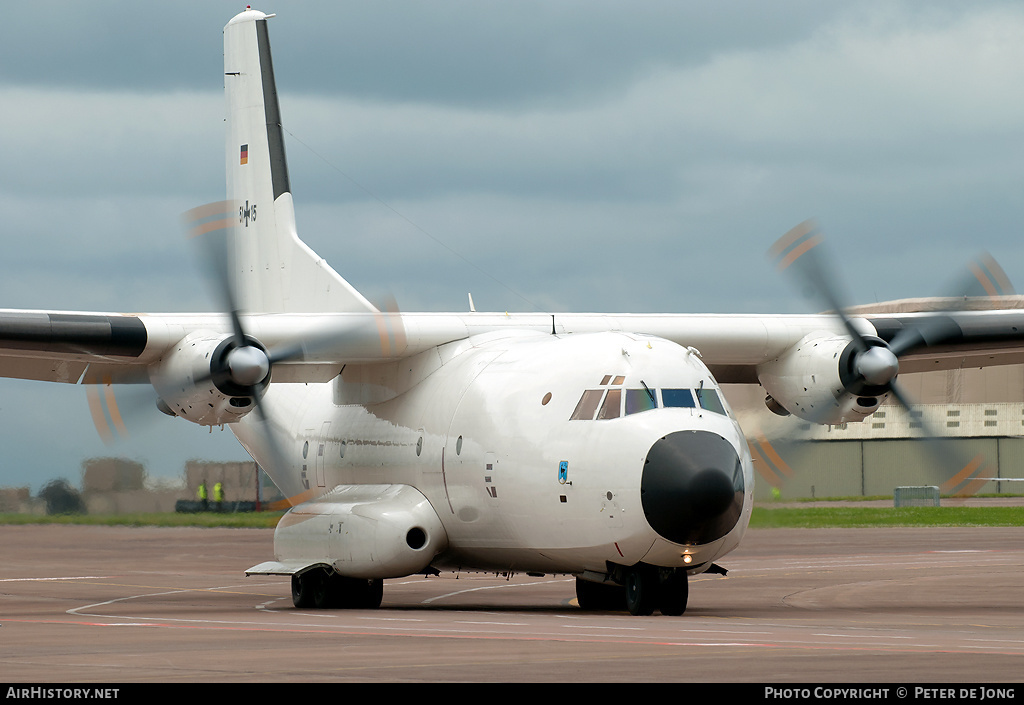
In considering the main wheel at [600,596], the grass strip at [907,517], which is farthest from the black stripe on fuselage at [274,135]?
the grass strip at [907,517]

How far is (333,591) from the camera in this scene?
1878 cm

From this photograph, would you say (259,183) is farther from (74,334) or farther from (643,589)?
(643,589)

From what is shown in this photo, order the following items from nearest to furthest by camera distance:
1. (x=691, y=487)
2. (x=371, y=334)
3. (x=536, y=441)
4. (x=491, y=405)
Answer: (x=691, y=487), (x=536, y=441), (x=491, y=405), (x=371, y=334)

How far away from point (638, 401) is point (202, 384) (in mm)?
5385

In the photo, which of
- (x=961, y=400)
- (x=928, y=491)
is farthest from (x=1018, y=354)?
(x=961, y=400)

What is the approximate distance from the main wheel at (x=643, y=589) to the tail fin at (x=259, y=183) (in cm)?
888

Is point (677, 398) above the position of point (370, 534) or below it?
above

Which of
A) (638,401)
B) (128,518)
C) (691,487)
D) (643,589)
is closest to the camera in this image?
(691,487)

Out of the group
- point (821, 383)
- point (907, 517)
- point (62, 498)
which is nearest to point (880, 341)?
point (821, 383)

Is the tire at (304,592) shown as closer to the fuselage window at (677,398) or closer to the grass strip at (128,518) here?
the fuselage window at (677,398)

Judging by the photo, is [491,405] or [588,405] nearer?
[588,405]

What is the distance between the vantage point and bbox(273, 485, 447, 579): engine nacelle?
17.8m

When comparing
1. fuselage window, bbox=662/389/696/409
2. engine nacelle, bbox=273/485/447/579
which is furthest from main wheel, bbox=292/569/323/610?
fuselage window, bbox=662/389/696/409
